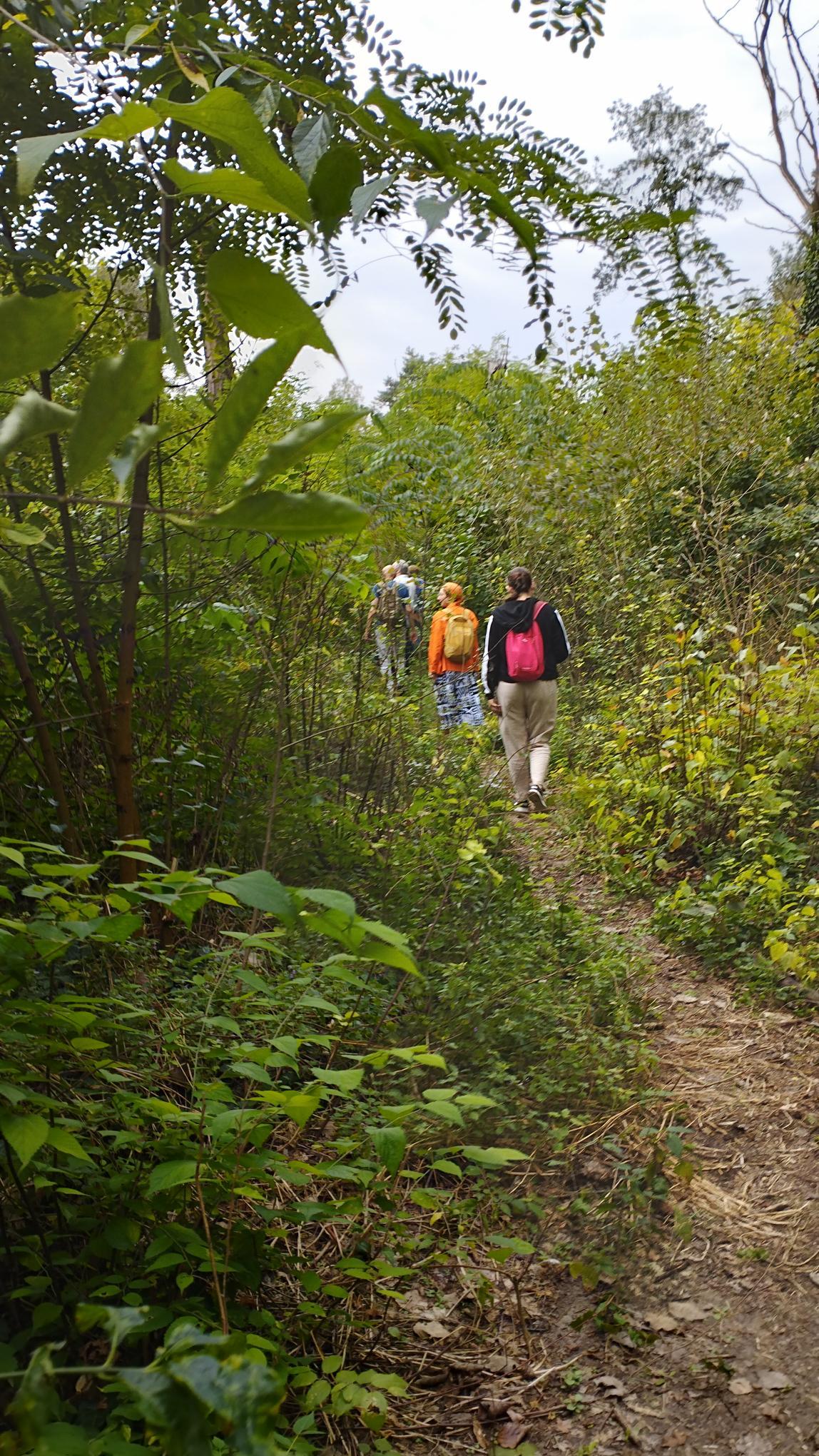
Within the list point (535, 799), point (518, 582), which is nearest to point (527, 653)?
point (518, 582)

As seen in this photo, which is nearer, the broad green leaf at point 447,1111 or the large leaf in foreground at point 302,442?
the large leaf in foreground at point 302,442

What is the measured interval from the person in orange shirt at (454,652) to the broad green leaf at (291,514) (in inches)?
350

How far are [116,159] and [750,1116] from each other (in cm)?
397

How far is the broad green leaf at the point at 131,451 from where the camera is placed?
44 cm

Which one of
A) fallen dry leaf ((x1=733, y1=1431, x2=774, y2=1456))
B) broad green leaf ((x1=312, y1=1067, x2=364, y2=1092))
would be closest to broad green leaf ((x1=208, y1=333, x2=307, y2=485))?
broad green leaf ((x1=312, y1=1067, x2=364, y2=1092))

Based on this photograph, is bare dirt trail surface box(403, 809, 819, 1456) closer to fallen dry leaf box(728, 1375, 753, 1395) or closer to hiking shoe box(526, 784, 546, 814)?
fallen dry leaf box(728, 1375, 753, 1395)

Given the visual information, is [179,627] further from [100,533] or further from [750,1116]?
[750,1116]

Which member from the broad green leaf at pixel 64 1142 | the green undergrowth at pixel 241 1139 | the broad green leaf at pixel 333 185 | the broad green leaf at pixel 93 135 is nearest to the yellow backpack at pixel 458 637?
the green undergrowth at pixel 241 1139

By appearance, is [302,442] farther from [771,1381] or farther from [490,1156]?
[771,1381]

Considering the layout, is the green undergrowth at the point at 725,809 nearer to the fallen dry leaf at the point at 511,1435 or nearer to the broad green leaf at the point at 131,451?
the fallen dry leaf at the point at 511,1435

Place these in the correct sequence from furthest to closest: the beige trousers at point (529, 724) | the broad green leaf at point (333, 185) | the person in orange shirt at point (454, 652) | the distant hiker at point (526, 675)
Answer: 1. the person in orange shirt at point (454, 652)
2. the beige trousers at point (529, 724)
3. the distant hiker at point (526, 675)
4. the broad green leaf at point (333, 185)

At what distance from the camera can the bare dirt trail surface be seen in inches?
102

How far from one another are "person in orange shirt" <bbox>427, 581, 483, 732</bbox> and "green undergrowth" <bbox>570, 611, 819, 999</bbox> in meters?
1.87

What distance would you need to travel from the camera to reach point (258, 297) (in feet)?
1.80
